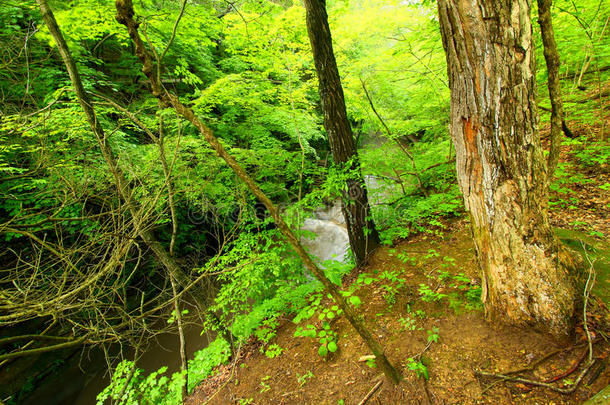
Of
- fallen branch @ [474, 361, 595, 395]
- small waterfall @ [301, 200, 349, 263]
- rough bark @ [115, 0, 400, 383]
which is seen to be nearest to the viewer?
rough bark @ [115, 0, 400, 383]

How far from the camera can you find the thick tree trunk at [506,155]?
1486mm

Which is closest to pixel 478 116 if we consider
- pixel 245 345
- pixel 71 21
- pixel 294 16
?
pixel 245 345

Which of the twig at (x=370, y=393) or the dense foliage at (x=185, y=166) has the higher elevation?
the dense foliage at (x=185, y=166)

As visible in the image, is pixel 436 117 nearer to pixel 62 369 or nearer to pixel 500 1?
pixel 500 1

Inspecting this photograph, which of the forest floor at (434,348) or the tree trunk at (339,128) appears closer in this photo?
the forest floor at (434,348)

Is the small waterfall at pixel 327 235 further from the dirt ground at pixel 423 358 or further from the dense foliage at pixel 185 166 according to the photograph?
the dirt ground at pixel 423 358

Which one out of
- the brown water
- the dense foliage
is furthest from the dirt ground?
the brown water

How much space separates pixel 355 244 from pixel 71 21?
20.5ft

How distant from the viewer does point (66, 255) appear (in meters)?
2.09

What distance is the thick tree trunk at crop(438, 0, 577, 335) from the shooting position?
1486 mm

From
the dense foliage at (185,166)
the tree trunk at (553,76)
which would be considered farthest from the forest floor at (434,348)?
the tree trunk at (553,76)

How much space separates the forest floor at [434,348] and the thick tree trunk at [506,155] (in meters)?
0.23

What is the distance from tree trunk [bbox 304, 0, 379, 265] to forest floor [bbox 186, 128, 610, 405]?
0.45m

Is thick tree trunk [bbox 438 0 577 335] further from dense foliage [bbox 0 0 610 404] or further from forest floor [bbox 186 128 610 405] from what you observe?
dense foliage [bbox 0 0 610 404]
